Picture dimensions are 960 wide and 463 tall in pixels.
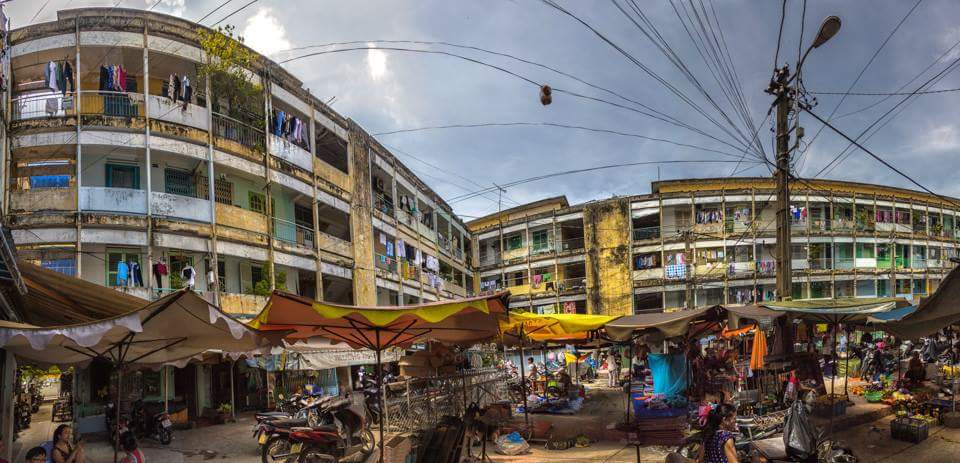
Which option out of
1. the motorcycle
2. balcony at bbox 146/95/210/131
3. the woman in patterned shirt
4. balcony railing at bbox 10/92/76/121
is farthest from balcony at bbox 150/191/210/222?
the woman in patterned shirt

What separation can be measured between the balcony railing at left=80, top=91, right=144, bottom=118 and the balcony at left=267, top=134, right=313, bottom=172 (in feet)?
13.9

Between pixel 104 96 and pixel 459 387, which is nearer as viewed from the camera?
pixel 459 387

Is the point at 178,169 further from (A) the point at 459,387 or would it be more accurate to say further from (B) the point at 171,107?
(A) the point at 459,387

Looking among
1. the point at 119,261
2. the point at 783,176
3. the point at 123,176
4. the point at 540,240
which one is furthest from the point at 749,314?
the point at 540,240

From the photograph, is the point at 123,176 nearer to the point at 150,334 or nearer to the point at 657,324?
the point at 150,334

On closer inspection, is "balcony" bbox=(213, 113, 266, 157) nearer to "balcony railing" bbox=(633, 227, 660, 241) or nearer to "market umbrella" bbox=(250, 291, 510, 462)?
"market umbrella" bbox=(250, 291, 510, 462)

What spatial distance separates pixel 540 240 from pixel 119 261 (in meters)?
32.5

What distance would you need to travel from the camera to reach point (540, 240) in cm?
4559

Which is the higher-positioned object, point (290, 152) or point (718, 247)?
point (290, 152)

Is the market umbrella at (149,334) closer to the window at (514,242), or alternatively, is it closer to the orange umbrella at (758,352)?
the orange umbrella at (758,352)

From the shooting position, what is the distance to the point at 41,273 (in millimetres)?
7746

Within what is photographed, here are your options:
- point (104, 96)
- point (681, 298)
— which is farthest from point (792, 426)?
point (681, 298)

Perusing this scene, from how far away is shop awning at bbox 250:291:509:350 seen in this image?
6.24 meters

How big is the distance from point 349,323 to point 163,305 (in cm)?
227
